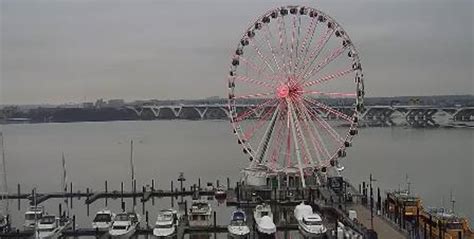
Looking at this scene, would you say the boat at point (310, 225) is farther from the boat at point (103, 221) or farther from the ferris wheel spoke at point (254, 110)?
the ferris wheel spoke at point (254, 110)

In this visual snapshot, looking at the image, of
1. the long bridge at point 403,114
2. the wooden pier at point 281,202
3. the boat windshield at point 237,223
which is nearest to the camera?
the wooden pier at point 281,202

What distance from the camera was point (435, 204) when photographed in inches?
698

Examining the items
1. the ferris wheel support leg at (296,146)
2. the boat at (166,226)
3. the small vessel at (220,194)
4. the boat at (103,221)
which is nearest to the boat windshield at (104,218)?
the boat at (103,221)

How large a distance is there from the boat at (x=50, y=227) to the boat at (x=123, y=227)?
1157mm

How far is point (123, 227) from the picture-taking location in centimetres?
1338

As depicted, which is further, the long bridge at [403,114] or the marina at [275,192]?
the long bridge at [403,114]

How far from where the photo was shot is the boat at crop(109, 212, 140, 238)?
43.3ft

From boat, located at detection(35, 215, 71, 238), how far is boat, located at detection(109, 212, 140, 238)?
116 cm

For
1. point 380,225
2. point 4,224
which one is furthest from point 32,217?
point 380,225

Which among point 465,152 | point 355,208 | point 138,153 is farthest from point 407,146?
point 355,208

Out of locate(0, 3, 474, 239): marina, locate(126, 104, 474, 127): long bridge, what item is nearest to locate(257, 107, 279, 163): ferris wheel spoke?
locate(0, 3, 474, 239): marina

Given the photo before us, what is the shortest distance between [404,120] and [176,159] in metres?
35.5

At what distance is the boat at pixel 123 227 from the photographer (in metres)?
13.2

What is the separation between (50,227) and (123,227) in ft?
4.94
